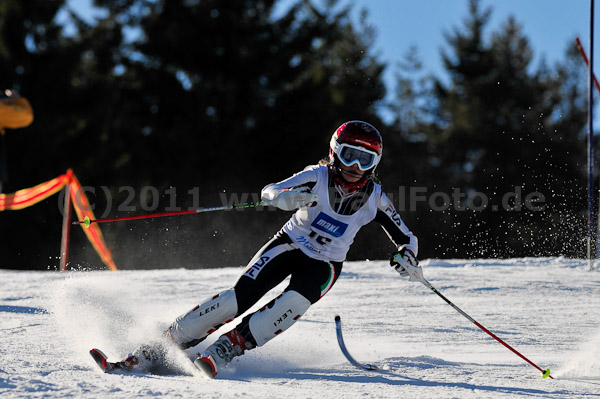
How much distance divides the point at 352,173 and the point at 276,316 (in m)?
0.92

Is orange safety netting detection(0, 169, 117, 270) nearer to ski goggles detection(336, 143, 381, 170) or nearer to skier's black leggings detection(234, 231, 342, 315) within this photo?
skier's black leggings detection(234, 231, 342, 315)

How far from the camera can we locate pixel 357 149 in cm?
372

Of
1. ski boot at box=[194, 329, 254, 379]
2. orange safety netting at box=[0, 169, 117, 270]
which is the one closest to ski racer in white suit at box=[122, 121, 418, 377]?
ski boot at box=[194, 329, 254, 379]

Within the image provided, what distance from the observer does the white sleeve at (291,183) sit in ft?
11.7

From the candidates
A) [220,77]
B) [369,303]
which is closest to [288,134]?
[220,77]

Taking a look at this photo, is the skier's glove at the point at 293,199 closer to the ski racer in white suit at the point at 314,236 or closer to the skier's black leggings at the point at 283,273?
the ski racer in white suit at the point at 314,236

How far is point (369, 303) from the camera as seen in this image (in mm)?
5750

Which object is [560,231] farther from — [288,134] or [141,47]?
[141,47]

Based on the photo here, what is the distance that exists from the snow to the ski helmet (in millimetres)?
1058

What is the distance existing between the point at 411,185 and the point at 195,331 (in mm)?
19566

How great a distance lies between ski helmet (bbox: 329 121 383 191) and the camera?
147 inches

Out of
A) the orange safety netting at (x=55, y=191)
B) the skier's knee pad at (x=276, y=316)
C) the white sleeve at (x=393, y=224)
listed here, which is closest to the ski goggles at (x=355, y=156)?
the white sleeve at (x=393, y=224)

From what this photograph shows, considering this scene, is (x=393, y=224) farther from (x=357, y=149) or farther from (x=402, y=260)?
(x=357, y=149)

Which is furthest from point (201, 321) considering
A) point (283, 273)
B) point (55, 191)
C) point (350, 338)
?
point (55, 191)
